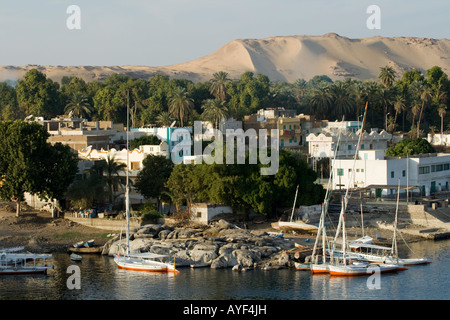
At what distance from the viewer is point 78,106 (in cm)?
10556

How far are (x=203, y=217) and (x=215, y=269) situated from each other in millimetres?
10609

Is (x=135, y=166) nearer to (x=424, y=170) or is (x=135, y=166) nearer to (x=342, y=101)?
(x=424, y=170)

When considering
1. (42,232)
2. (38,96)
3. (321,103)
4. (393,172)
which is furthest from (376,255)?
(38,96)

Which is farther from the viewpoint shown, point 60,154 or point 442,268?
point 60,154

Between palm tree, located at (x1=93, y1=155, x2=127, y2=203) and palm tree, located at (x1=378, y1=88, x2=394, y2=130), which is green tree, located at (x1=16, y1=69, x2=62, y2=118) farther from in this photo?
palm tree, located at (x1=93, y1=155, x2=127, y2=203)

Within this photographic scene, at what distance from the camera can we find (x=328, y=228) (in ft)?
194

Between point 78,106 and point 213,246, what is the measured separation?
58631 mm

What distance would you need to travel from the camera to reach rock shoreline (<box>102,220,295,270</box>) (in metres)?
49.8

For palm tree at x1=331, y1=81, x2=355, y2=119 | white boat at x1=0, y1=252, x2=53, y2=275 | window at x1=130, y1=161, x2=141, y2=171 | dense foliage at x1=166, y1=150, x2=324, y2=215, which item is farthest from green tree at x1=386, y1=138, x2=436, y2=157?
white boat at x1=0, y1=252, x2=53, y2=275

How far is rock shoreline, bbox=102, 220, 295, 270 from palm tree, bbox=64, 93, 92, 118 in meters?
50.8

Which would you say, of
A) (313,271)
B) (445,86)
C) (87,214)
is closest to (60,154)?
(87,214)

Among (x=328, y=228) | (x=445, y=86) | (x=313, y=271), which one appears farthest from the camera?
(x=445, y=86)
